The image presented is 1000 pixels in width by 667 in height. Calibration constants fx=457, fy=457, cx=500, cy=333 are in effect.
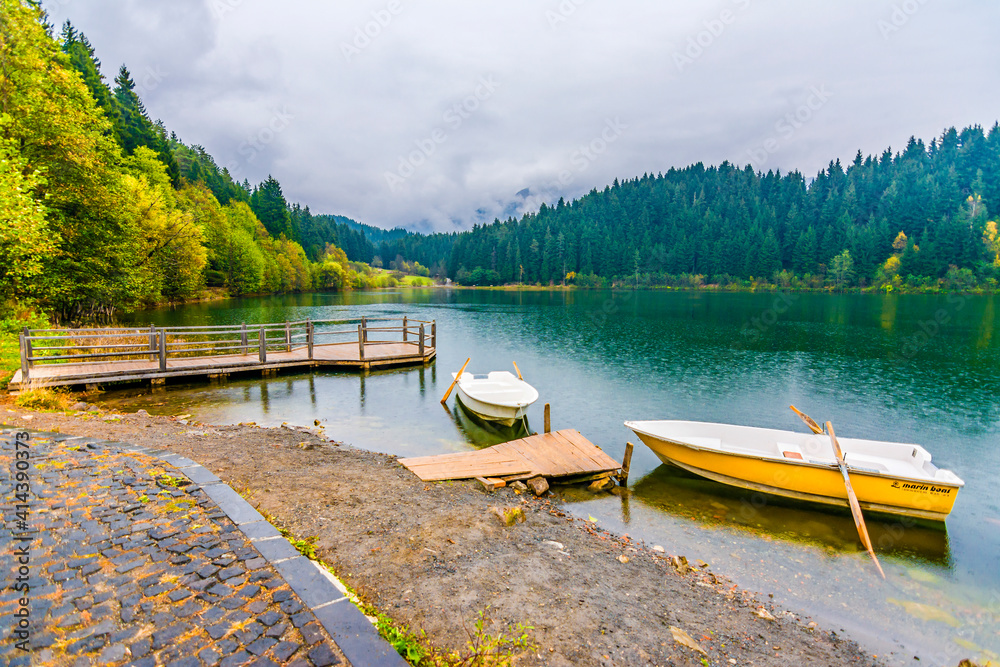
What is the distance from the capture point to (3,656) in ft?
9.98

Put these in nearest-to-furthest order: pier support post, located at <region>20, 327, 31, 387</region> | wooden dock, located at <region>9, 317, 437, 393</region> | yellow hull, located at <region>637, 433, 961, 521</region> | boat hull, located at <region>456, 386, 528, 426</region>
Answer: yellow hull, located at <region>637, 433, 961, 521</region> < boat hull, located at <region>456, 386, 528, 426</region> < pier support post, located at <region>20, 327, 31, 387</region> < wooden dock, located at <region>9, 317, 437, 393</region>

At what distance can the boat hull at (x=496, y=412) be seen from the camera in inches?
566

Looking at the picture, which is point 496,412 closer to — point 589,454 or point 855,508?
point 589,454

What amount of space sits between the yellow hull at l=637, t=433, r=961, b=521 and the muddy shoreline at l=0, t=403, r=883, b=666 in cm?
328

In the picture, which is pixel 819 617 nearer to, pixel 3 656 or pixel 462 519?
pixel 462 519

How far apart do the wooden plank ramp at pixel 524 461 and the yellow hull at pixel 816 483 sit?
1854mm

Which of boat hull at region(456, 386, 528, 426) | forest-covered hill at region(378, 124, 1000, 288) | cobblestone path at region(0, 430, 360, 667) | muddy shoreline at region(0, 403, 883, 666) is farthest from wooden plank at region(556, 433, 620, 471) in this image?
forest-covered hill at region(378, 124, 1000, 288)

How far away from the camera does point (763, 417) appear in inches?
663

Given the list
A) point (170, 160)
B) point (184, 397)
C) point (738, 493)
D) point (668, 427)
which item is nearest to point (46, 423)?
point (184, 397)

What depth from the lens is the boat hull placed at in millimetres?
14378

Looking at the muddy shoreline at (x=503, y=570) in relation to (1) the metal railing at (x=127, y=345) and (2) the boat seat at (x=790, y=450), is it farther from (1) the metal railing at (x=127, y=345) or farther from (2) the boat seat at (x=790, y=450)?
(1) the metal railing at (x=127, y=345)

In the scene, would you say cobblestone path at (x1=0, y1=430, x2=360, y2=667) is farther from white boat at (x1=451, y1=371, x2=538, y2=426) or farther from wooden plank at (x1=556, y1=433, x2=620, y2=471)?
white boat at (x1=451, y1=371, x2=538, y2=426)

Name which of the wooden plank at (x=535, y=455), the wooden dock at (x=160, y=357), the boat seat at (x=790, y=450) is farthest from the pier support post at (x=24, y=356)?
the boat seat at (x=790, y=450)

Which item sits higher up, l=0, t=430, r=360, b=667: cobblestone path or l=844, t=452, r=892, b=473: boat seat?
l=0, t=430, r=360, b=667: cobblestone path
